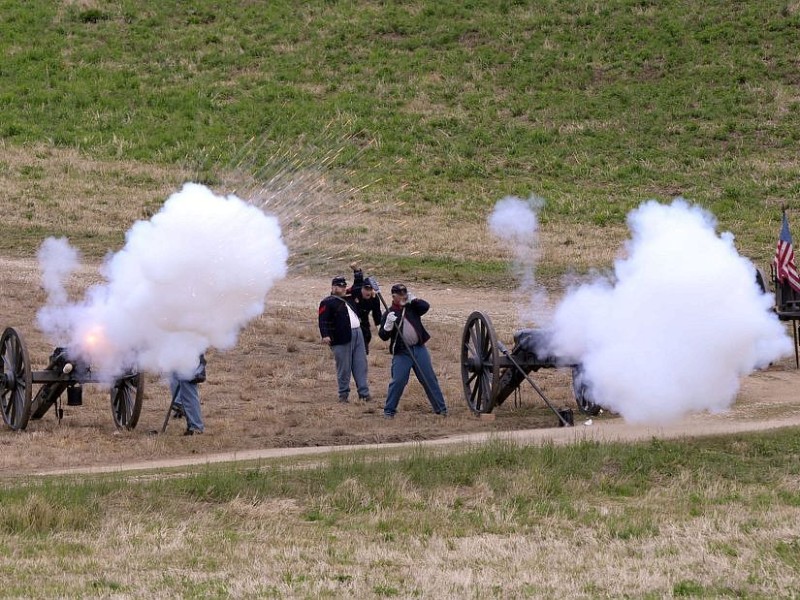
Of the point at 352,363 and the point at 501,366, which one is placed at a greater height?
the point at 352,363

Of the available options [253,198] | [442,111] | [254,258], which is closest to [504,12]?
[442,111]

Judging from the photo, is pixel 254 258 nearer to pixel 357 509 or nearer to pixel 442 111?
pixel 357 509

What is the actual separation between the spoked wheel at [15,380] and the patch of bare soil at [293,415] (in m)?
0.24

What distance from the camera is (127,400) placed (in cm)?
1636

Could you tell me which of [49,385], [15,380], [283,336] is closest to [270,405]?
[49,385]

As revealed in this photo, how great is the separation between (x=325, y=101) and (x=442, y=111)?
3.46 meters

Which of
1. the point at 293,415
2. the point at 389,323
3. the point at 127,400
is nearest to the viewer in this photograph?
the point at 127,400

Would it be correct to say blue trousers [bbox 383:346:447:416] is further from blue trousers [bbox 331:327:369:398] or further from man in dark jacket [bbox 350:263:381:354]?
man in dark jacket [bbox 350:263:381:354]

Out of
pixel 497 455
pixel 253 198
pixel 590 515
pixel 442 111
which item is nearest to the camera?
pixel 590 515

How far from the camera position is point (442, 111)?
41312 mm

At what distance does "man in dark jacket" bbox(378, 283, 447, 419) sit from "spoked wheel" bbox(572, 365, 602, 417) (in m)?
1.65

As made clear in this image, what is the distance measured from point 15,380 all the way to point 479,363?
5562 mm

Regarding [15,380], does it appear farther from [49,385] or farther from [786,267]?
[786,267]

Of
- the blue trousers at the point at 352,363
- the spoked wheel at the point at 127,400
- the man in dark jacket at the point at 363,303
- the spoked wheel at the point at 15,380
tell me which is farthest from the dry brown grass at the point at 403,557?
the man in dark jacket at the point at 363,303
